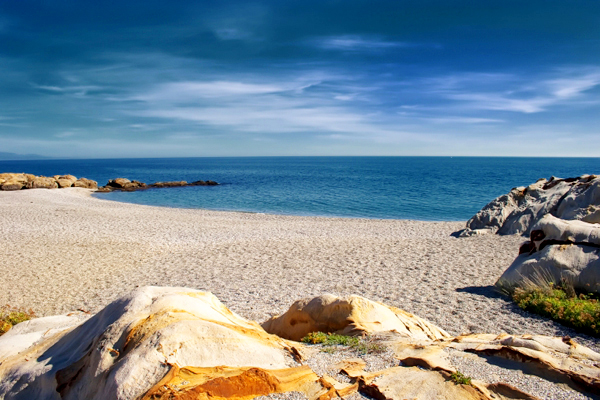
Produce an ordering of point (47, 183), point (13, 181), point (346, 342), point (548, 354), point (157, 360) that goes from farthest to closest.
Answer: point (47, 183) < point (13, 181) < point (346, 342) < point (548, 354) < point (157, 360)

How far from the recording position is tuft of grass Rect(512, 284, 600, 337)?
7.51m

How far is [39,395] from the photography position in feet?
14.1

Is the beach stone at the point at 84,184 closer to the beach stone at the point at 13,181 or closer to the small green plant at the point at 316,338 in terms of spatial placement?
the beach stone at the point at 13,181

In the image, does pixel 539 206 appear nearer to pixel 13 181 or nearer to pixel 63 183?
pixel 63 183

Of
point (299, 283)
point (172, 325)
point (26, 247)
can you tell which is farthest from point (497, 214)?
point (26, 247)

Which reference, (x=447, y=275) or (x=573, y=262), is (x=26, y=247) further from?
(x=573, y=262)

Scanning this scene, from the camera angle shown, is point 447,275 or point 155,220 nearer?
point 447,275

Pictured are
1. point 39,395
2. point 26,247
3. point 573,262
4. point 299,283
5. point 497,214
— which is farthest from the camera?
point 497,214

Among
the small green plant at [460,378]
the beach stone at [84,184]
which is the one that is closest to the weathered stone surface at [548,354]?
the small green plant at [460,378]

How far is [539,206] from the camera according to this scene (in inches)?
718

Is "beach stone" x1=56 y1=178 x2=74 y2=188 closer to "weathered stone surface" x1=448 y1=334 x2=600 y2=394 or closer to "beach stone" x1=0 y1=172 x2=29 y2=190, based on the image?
"beach stone" x1=0 y1=172 x2=29 y2=190

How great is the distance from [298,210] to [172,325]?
31.4m

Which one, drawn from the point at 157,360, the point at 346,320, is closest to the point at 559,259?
the point at 346,320

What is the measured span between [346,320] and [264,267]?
7.53m
